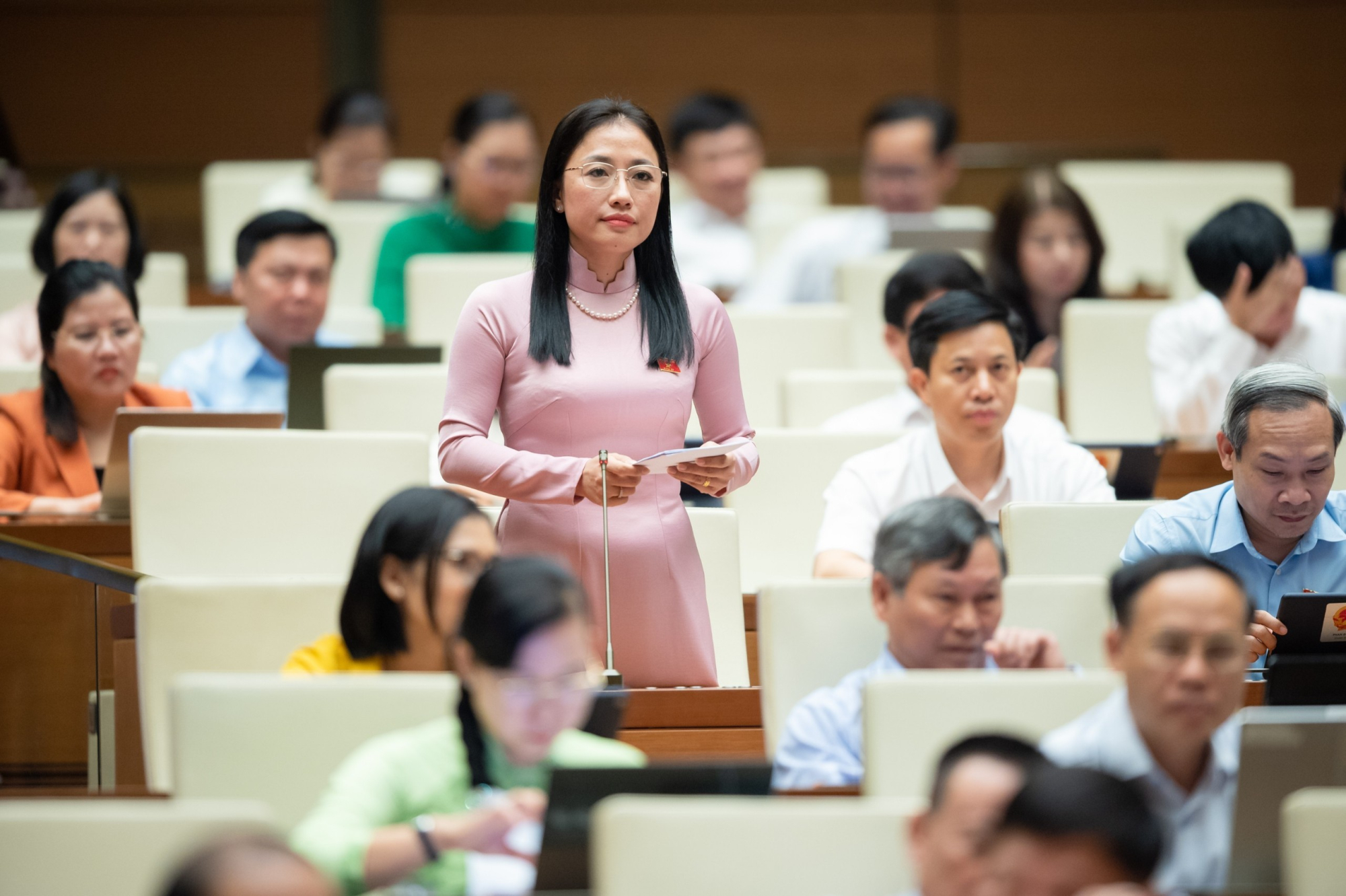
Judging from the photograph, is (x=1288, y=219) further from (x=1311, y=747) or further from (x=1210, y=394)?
(x=1311, y=747)

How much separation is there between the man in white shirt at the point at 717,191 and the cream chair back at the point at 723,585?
8.64 feet

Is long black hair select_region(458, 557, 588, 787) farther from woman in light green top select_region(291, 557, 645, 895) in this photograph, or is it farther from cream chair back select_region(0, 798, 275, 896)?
cream chair back select_region(0, 798, 275, 896)

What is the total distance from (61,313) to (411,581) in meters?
1.97

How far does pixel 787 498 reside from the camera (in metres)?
3.53

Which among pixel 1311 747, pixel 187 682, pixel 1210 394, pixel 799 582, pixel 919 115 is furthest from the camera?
pixel 919 115

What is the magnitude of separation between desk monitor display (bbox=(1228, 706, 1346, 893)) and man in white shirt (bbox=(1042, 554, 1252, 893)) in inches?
2.4

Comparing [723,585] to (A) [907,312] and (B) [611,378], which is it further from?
(A) [907,312]

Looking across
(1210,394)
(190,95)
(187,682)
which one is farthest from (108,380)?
(190,95)

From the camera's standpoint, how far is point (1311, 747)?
1.84 meters

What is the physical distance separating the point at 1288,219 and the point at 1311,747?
14.1ft

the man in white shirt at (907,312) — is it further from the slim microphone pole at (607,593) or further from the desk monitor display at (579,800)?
the desk monitor display at (579,800)

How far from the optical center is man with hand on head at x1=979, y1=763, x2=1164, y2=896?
1.46 metres

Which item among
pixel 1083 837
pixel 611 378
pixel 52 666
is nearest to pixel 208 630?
pixel 52 666

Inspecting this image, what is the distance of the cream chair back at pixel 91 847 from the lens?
1612mm
